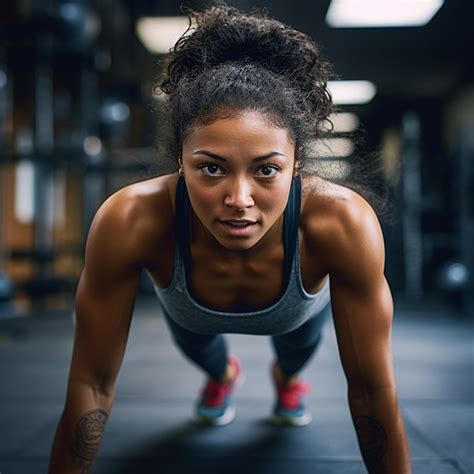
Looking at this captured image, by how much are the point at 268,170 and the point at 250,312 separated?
32 cm

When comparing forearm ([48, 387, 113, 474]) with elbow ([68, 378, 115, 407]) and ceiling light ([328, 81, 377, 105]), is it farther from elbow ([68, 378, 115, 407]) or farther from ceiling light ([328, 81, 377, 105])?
ceiling light ([328, 81, 377, 105])

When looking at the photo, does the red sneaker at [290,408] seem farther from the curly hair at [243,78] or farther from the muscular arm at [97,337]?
the curly hair at [243,78]

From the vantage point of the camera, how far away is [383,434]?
817 mm

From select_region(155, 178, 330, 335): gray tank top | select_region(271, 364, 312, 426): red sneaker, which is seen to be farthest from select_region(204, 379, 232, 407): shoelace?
select_region(155, 178, 330, 335): gray tank top

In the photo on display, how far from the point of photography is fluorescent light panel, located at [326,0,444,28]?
416cm

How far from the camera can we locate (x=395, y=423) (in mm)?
818

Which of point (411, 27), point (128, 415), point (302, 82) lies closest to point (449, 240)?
point (411, 27)

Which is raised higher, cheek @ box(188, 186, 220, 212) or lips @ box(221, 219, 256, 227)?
cheek @ box(188, 186, 220, 212)

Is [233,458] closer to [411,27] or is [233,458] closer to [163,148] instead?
[163,148]

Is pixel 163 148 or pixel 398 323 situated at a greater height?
pixel 163 148

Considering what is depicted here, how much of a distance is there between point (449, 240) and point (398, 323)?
5.47 feet

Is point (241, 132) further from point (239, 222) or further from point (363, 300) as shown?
point (363, 300)

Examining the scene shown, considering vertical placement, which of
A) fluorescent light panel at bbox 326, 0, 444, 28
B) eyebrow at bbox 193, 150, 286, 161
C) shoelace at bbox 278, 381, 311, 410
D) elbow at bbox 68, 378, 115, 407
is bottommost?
shoelace at bbox 278, 381, 311, 410

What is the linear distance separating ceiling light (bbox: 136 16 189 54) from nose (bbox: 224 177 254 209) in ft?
14.1
